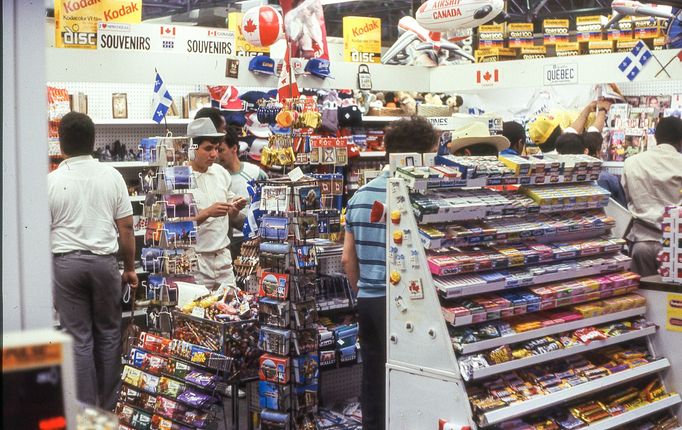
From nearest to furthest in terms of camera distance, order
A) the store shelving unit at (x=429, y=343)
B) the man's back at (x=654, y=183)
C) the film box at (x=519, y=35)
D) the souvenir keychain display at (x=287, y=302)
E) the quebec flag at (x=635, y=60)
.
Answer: the store shelving unit at (x=429, y=343)
the souvenir keychain display at (x=287, y=302)
the man's back at (x=654, y=183)
the quebec flag at (x=635, y=60)
the film box at (x=519, y=35)

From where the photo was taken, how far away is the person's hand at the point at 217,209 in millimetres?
5457

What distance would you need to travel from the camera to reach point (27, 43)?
68.6 inches

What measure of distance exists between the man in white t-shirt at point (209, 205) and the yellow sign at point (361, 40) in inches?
163

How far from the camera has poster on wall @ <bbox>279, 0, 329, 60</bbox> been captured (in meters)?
7.66

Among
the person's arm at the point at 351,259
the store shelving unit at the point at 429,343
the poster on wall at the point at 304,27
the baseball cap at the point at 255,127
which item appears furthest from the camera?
the baseball cap at the point at 255,127

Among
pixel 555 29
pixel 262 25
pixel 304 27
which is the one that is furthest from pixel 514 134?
pixel 555 29

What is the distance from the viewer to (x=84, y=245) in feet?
15.8

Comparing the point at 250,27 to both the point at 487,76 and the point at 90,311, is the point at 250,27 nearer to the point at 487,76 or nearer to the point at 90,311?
the point at 487,76

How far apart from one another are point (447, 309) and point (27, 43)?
2.48m

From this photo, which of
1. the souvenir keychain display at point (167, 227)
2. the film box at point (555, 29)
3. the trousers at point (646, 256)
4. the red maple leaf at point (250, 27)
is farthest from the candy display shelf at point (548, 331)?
the film box at point (555, 29)

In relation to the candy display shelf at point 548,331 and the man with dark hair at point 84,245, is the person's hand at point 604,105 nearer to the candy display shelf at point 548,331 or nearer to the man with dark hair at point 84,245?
the candy display shelf at point 548,331

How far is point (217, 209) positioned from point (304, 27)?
283 cm

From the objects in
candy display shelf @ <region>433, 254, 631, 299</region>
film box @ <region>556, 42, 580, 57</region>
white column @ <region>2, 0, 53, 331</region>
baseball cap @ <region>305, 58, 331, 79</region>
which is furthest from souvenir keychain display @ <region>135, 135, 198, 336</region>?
film box @ <region>556, 42, 580, 57</region>

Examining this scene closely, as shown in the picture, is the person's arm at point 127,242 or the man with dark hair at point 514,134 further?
the man with dark hair at point 514,134
